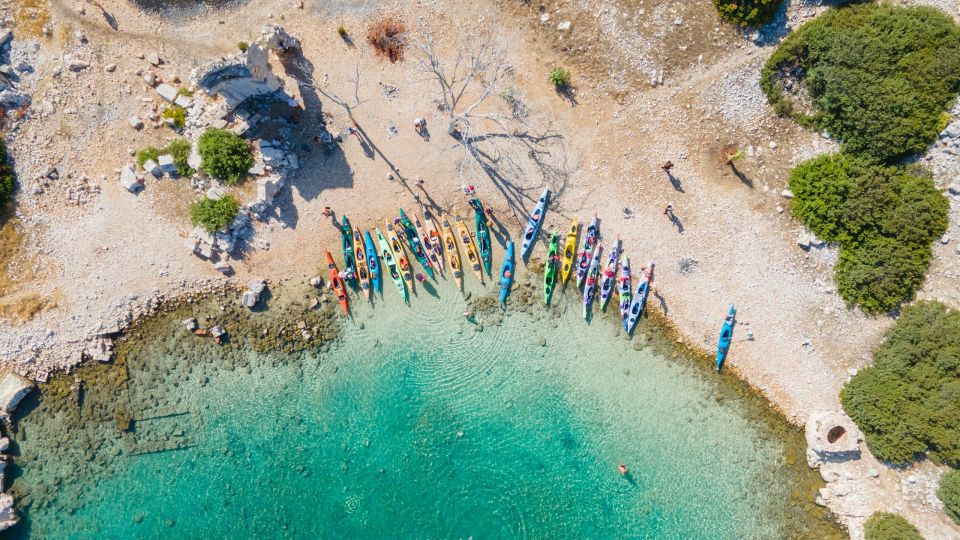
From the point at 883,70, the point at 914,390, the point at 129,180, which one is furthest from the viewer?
the point at 129,180

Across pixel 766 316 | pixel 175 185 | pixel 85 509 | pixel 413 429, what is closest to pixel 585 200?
pixel 766 316

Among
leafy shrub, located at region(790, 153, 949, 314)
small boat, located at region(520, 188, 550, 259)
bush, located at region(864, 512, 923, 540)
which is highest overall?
small boat, located at region(520, 188, 550, 259)

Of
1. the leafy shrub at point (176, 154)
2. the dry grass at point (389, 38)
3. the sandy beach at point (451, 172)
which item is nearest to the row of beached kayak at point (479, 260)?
the sandy beach at point (451, 172)

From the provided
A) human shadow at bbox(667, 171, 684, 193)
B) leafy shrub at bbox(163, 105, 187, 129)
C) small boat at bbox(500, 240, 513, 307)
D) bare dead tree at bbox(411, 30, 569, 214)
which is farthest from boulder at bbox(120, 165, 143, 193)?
human shadow at bbox(667, 171, 684, 193)

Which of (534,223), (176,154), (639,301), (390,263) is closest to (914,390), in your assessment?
(639,301)

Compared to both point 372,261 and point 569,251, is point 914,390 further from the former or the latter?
point 372,261

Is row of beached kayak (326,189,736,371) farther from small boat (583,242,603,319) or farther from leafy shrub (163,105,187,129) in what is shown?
leafy shrub (163,105,187,129)
